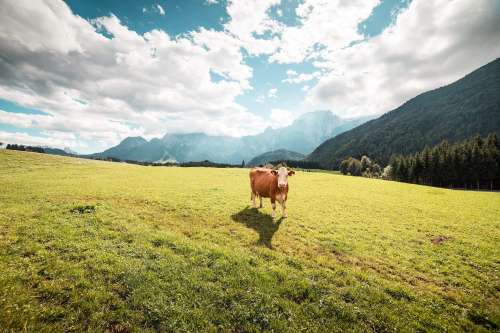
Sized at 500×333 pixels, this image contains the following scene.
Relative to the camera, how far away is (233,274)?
9.76 meters

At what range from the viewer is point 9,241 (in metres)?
11.0

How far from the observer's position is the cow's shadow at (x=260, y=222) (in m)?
14.0

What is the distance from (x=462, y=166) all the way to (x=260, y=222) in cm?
9995

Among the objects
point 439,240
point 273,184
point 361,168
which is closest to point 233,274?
point 273,184

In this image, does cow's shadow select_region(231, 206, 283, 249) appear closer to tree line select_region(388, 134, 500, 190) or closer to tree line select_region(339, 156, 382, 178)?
tree line select_region(388, 134, 500, 190)

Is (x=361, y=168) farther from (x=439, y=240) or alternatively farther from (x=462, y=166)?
(x=439, y=240)

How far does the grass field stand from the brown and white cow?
213cm

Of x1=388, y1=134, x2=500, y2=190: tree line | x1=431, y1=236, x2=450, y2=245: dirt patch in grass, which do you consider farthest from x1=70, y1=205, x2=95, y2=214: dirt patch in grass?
x1=388, y1=134, x2=500, y2=190: tree line

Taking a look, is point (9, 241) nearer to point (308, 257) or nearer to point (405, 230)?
point (308, 257)

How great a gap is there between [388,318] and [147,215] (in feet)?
52.0

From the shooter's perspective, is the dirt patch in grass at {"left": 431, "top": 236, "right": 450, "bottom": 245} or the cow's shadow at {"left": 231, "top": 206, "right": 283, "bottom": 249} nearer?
the cow's shadow at {"left": 231, "top": 206, "right": 283, "bottom": 249}

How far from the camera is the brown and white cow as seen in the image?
18.1 metres

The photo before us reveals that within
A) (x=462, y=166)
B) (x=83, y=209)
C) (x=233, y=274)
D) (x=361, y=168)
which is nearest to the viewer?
(x=233, y=274)

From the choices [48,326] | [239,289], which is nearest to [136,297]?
[48,326]
